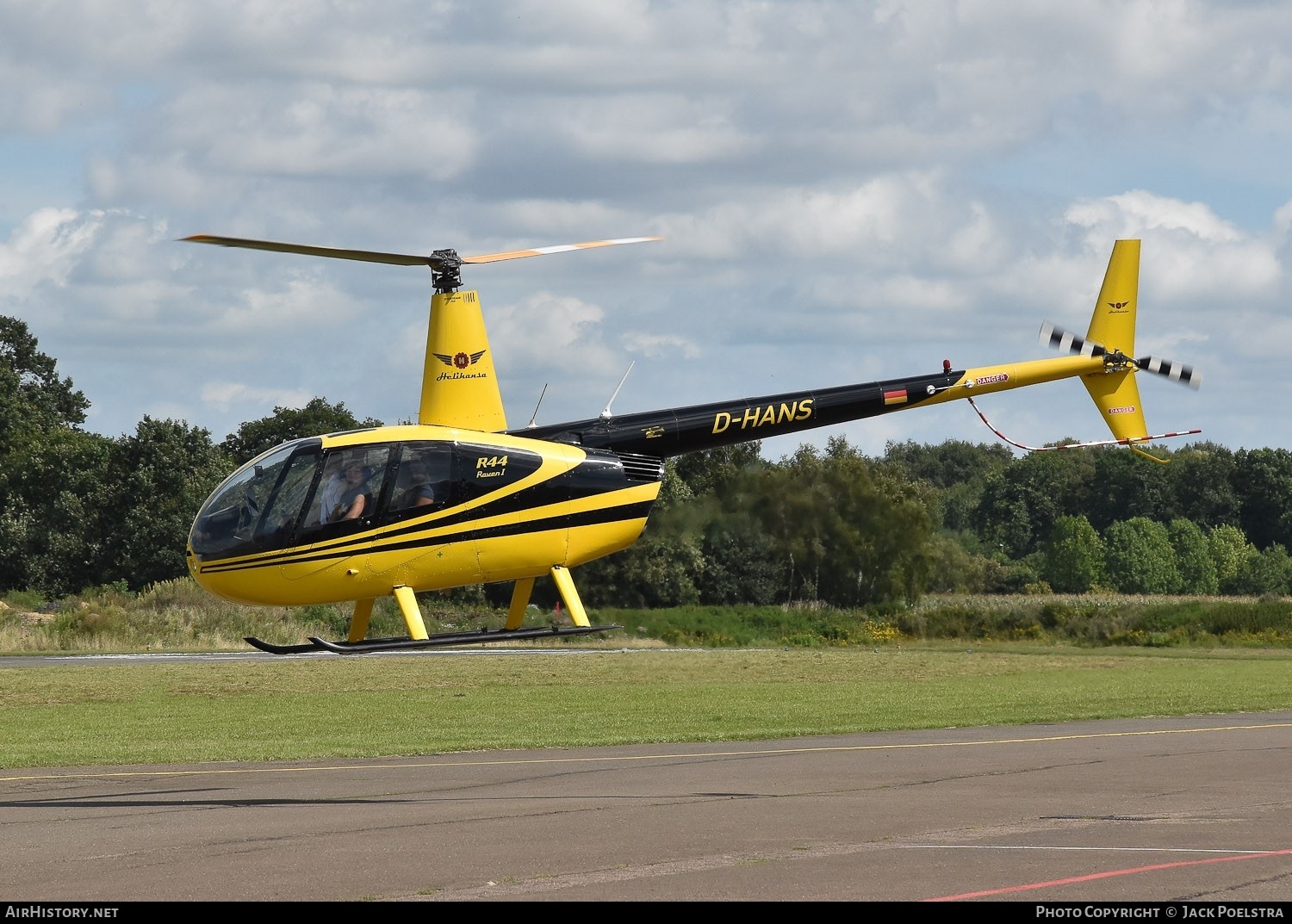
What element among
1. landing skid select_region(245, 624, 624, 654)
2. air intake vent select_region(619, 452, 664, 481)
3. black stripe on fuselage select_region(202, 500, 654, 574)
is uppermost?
air intake vent select_region(619, 452, 664, 481)

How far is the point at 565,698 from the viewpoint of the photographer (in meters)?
46.8

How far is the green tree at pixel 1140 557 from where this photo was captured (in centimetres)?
10200

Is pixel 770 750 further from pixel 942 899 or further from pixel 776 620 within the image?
pixel 776 620

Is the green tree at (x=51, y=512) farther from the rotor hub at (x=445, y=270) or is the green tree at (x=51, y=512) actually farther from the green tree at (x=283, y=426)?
the rotor hub at (x=445, y=270)

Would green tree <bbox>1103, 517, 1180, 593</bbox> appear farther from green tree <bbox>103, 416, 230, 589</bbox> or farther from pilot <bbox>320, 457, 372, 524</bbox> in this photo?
pilot <bbox>320, 457, 372, 524</bbox>

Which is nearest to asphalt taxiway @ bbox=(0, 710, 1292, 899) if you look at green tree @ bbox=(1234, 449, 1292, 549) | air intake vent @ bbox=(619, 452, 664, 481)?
air intake vent @ bbox=(619, 452, 664, 481)

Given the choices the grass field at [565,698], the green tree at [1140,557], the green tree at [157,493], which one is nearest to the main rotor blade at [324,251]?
the grass field at [565,698]

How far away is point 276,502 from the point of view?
18.4 metres

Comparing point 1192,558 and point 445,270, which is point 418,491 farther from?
point 1192,558

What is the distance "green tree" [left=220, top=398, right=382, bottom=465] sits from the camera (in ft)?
243

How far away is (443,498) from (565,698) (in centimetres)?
2861

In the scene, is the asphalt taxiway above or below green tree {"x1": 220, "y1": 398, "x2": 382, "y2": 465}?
below

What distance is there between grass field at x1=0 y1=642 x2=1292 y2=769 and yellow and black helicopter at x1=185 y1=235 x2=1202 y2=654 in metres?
13.0

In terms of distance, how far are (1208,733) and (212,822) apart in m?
21.5
